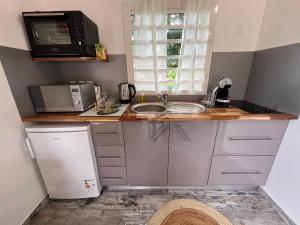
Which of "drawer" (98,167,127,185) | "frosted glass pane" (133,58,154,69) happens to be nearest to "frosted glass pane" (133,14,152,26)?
"frosted glass pane" (133,58,154,69)

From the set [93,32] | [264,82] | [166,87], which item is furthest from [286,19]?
[93,32]

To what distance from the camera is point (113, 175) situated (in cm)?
141

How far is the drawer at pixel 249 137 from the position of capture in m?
1.19

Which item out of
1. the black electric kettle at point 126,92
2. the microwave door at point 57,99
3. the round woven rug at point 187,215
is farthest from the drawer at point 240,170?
the microwave door at point 57,99

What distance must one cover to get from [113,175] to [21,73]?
126 cm

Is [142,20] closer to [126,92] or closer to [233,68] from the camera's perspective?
[126,92]

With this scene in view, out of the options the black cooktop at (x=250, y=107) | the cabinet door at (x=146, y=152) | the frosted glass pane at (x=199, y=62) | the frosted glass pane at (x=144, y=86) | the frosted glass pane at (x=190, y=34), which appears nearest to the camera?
the cabinet door at (x=146, y=152)

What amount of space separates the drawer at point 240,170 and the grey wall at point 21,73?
5.99ft

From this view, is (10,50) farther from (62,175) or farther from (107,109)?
(62,175)

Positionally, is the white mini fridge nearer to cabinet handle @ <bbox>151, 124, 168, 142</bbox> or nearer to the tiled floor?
the tiled floor

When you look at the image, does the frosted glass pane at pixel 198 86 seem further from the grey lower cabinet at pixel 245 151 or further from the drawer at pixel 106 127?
the drawer at pixel 106 127

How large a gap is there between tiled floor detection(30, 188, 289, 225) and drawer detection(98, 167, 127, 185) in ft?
0.54

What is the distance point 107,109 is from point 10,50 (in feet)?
2.86

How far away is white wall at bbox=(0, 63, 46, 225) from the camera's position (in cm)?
102
